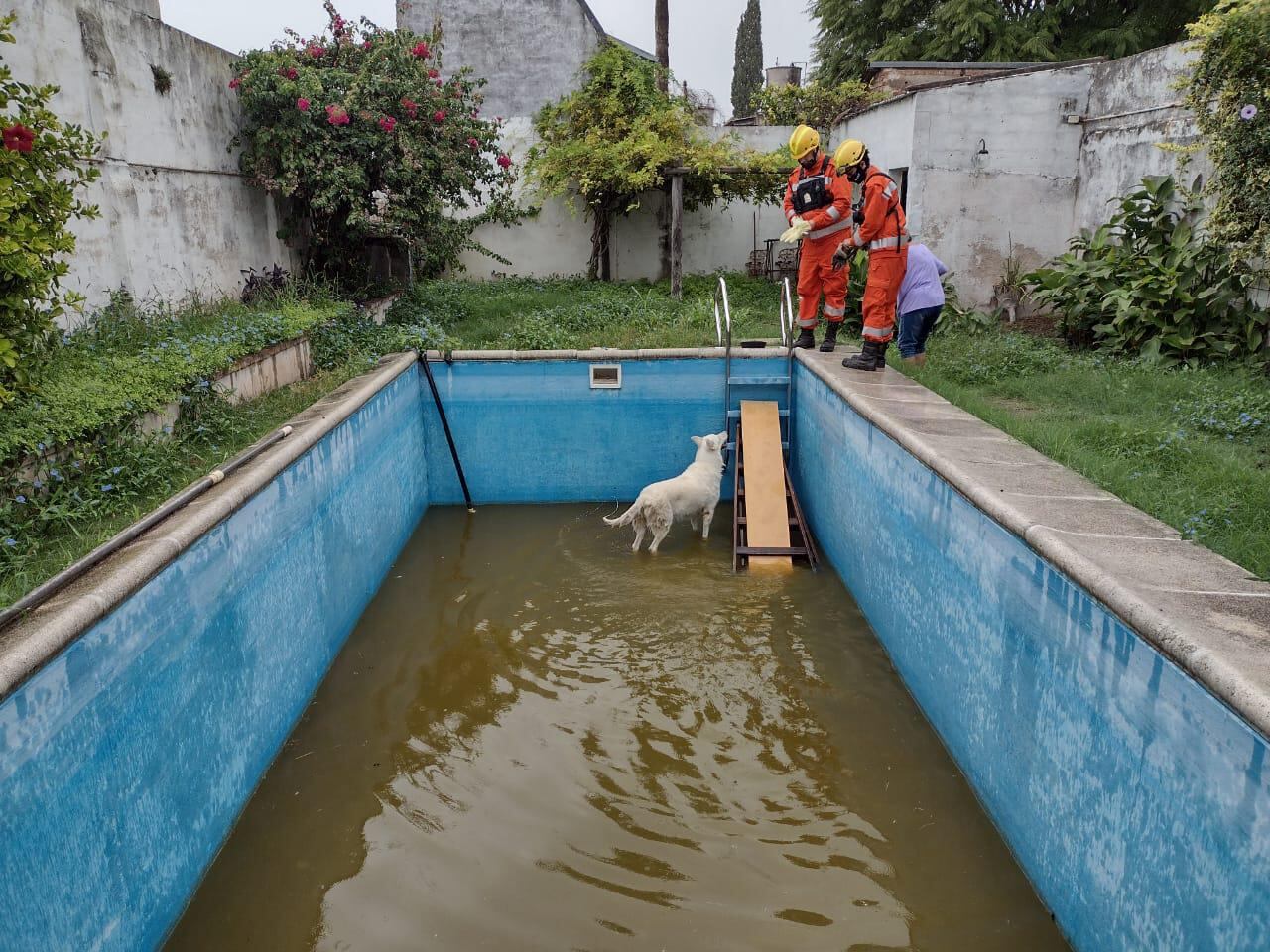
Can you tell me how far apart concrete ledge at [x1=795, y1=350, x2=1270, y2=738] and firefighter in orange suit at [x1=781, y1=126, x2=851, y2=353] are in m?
2.94

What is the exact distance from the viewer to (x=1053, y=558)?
3.37 m

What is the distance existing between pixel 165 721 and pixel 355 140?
7.55 meters

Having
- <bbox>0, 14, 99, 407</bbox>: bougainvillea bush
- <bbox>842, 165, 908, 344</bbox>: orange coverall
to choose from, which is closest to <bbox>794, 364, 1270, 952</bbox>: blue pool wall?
<bbox>842, 165, 908, 344</bbox>: orange coverall

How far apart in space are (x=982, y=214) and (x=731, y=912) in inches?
385

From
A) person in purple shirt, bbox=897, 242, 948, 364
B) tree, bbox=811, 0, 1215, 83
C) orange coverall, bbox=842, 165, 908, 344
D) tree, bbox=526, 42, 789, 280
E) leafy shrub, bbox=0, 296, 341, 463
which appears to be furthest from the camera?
tree, bbox=811, 0, 1215, 83

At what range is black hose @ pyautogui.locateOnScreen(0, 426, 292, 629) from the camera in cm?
305

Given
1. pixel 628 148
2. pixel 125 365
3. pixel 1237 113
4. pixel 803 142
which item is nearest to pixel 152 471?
pixel 125 365

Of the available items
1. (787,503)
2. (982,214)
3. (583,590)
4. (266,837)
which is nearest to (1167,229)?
(982,214)

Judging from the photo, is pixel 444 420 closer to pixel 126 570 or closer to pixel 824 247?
pixel 824 247

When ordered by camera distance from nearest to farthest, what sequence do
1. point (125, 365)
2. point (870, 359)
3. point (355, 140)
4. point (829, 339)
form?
1. point (125, 365)
2. point (870, 359)
3. point (829, 339)
4. point (355, 140)

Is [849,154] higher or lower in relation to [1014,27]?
lower

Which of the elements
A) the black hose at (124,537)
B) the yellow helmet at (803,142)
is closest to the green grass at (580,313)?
the yellow helmet at (803,142)

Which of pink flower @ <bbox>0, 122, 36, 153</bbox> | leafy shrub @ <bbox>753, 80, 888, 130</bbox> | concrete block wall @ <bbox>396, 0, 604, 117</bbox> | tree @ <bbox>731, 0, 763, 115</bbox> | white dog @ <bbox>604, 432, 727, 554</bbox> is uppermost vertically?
tree @ <bbox>731, 0, 763, 115</bbox>

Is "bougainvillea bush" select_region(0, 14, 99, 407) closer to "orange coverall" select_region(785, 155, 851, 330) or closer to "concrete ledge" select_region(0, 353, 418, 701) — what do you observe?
"concrete ledge" select_region(0, 353, 418, 701)
